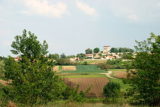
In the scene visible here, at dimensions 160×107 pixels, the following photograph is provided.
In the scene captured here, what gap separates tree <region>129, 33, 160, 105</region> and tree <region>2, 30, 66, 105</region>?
594 cm

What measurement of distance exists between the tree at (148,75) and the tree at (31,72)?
5.94m

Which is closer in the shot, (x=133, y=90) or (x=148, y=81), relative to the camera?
(x=148, y=81)

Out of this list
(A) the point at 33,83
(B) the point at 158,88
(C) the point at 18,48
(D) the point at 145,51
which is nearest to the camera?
(B) the point at 158,88

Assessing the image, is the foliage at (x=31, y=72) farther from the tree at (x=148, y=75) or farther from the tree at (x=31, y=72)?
the tree at (x=148, y=75)

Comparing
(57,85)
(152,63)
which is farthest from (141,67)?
(57,85)

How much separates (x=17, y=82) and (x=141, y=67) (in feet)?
29.5

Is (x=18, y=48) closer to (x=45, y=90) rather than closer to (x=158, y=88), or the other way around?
(x=45, y=90)

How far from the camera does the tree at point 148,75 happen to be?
1373 cm

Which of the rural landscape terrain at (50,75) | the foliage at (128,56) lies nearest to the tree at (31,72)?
the rural landscape terrain at (50,75)

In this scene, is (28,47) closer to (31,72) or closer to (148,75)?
(31,72)

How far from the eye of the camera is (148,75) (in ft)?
46.1

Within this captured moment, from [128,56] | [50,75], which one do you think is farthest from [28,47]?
[128,56]

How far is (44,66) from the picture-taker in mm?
17188

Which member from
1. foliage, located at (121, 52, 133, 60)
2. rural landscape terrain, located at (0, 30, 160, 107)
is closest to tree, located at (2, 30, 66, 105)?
rural landscape terrain, located at (0, 30, 160, 107)
